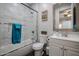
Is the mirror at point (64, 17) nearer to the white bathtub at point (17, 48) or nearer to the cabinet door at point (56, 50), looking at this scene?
the cabinet door at point (56, 50)

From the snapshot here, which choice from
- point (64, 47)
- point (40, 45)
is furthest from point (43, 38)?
point (64, 47)

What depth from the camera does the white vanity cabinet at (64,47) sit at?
4.13ft

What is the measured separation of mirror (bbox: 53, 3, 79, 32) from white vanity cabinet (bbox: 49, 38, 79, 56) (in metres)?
0.41

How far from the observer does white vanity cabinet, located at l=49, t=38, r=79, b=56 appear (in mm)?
1258

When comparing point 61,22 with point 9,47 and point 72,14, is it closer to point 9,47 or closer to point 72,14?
point 72,14

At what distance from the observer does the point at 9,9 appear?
1.42 m

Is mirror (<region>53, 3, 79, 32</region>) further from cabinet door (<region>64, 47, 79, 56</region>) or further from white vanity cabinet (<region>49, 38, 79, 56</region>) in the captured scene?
cabinet door (<region>64, 47, 79, 56</region>)

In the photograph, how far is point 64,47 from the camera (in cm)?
142

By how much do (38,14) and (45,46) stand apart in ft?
3.05

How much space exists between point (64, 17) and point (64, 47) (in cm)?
80

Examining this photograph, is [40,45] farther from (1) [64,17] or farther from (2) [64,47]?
(1) [64,17]

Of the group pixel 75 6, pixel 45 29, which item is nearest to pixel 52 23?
pixel 45 29

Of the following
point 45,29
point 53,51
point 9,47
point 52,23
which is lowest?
point 53,51

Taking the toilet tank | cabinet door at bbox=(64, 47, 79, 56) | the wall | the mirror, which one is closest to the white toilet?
the toilet tank
